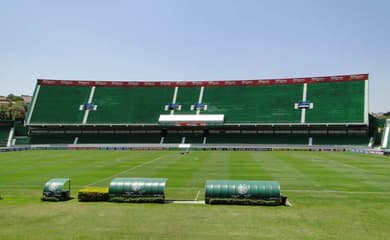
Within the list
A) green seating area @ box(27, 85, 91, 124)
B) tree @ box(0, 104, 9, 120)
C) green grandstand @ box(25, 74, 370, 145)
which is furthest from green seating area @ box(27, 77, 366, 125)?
tree @ box(0, 104, 9, 120)

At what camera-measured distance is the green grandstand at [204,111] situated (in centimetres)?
8306

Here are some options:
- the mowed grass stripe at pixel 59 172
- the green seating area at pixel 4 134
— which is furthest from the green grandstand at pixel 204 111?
the mowed grass stripe at pixel 59 172

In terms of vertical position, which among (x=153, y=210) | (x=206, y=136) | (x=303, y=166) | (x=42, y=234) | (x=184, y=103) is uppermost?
(x=184, y=103)

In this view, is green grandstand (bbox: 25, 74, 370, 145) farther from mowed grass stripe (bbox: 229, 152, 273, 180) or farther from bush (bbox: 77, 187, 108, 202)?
bush (bbox: 77, 187, 108, 202)

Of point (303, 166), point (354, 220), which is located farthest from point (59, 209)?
point (303, 166)

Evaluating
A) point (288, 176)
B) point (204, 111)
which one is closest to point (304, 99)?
point (204, 111)

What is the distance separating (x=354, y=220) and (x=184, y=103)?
7704 centimetres

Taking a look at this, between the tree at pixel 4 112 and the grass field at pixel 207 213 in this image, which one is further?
the tree at pixel 4 112

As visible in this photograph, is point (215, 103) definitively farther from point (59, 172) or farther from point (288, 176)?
point (288, 176)

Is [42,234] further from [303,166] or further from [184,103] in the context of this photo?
[184,103]

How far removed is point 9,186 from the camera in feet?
110

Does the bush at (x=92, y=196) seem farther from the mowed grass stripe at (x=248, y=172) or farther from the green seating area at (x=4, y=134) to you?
the green seating area at (x=4, y=134)

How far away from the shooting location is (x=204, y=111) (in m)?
92.4

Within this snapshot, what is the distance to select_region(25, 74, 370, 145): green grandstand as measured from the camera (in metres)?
83.1
